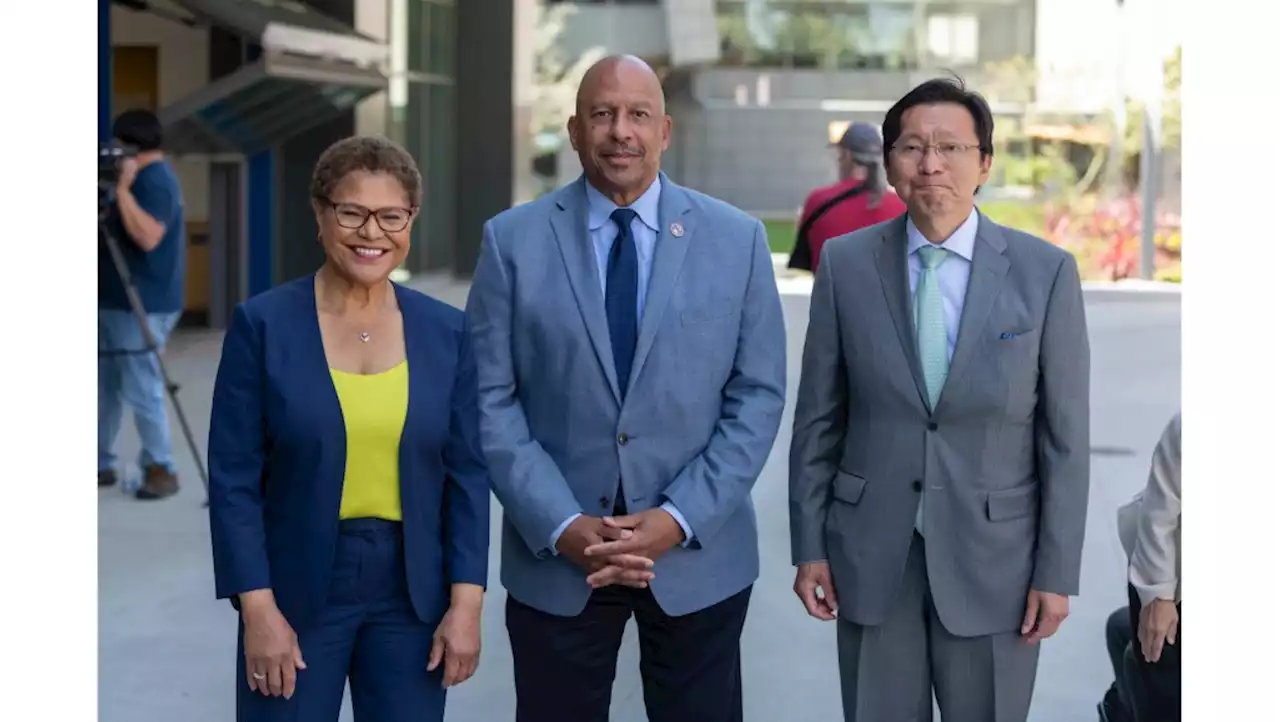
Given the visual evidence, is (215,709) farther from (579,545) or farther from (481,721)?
(579,545)

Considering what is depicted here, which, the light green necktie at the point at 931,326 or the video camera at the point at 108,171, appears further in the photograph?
the video camera at the point at 108,171

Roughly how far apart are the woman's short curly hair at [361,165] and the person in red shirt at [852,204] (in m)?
4.19

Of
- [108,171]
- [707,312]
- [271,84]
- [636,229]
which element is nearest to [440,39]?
[271,84]

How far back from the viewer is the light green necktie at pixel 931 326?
3.52 m

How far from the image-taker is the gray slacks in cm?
356

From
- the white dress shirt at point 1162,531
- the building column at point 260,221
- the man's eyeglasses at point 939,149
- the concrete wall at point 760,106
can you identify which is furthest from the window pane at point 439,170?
the concrete wall at point 760,106

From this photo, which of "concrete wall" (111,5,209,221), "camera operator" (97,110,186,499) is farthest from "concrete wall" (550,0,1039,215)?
"camera operator" (97,110,186,499)

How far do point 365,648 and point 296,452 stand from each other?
408mm

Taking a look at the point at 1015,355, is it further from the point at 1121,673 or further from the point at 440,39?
the point at 440,39

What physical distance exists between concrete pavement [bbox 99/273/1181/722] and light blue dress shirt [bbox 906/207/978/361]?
8.30ft

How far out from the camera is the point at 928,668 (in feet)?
11.9

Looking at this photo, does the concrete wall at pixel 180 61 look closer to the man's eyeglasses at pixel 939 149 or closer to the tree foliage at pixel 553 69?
the man's eyeglasses at pixel 939 149
